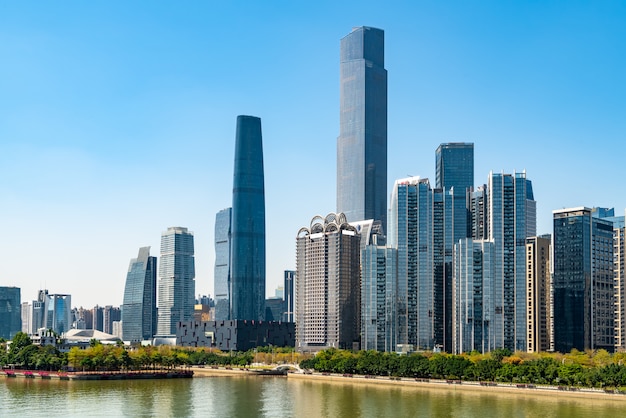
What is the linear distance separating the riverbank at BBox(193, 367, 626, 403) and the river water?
3516 mm

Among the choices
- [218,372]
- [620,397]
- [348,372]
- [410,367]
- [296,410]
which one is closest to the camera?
[296,410]

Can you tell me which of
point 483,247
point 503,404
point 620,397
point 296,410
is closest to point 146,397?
point 296,410

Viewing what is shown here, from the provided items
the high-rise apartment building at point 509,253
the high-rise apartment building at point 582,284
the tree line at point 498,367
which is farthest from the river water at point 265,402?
the high-rise apartment building at point 582,284

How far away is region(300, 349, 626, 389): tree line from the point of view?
12912cm

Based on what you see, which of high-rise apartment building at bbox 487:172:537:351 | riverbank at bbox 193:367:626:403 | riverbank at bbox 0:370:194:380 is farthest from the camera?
high-rise apartment building at bbox 487:172:537:351

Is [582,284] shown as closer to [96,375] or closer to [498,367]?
[498,367]

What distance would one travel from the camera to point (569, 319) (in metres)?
195

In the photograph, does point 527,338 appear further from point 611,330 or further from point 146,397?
point 146,397

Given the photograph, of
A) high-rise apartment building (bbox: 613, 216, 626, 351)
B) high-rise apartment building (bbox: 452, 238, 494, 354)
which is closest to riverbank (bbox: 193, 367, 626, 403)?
high-rise apartment building (bbox: 452, 238, 494, 354)

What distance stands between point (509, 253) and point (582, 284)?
18329mm

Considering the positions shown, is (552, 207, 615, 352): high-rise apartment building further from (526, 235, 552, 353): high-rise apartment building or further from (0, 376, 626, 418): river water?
(0, 376, 626, 418): river water

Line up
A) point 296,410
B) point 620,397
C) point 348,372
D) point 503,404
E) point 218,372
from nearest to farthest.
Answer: point 296,410 < point 503,404 < point 620,397 < point 348,372 < point 218,372

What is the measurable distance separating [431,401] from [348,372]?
167 feet

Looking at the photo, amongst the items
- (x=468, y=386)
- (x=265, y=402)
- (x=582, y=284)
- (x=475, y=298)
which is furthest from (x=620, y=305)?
(x=265, y=402)
